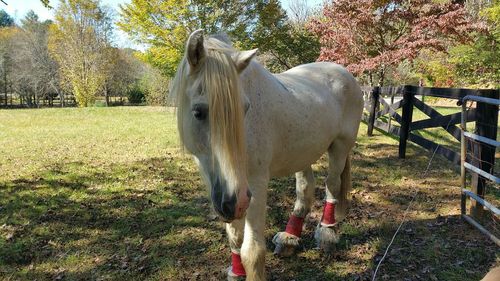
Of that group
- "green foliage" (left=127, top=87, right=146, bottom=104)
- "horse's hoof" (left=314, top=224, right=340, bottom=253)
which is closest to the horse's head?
"horse's hoof" (left=314, top=224, right=340, bottom=253)

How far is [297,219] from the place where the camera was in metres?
3.31

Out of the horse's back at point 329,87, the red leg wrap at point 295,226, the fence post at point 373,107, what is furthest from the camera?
the fence post at point 373,107

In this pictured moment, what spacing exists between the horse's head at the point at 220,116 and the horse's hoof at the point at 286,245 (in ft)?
5.42

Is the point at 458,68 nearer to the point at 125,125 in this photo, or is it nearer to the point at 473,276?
the point at 125,125

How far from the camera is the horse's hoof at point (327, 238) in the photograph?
3193 millimetres

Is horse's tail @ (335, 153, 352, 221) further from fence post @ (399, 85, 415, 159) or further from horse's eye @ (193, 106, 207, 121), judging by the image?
fence post @ (399, 85, 415, 159)

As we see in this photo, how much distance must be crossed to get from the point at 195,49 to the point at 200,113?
1.05 ft

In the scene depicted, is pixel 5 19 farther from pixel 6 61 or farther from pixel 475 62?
pixel 475 62

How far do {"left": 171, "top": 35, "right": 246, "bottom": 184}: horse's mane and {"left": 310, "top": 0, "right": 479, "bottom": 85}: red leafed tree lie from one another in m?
11.4

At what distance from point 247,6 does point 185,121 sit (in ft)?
69.2

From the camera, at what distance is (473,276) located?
2773 mm

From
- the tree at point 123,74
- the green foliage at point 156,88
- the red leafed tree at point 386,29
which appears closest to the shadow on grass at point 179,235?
the red leafed tree at point 386,29

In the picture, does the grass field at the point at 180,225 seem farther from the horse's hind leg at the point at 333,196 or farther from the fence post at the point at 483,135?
the fence post at the point at 483,135

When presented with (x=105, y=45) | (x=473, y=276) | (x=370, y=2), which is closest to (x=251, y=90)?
(x=473, y=276)
